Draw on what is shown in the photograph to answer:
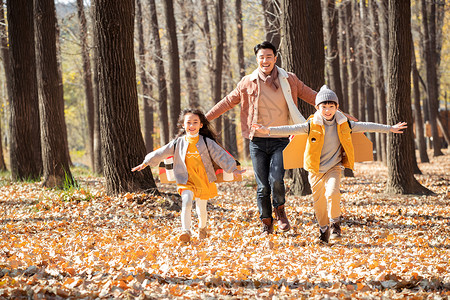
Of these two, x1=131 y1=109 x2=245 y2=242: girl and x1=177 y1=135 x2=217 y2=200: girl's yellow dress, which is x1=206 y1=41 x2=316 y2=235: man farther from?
x1=177 y1=135 x2=217 y2=200: girl's yellow dress

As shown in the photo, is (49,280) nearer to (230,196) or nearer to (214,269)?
(214,269)

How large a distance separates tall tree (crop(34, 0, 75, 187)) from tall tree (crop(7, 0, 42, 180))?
Answer: 2.01m

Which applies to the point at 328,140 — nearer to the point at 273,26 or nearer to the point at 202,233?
the point at 202,233

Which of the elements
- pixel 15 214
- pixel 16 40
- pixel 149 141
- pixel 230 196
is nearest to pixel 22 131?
pixel 16 40

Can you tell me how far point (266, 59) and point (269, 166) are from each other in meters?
1.43

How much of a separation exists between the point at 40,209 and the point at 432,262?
673 cm

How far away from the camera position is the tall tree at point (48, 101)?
37.6 ft

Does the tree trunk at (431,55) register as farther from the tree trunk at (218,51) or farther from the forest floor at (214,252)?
the forest floor at (214,252)

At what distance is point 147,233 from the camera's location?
7.36m

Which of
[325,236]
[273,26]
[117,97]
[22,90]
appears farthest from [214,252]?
[273,26]

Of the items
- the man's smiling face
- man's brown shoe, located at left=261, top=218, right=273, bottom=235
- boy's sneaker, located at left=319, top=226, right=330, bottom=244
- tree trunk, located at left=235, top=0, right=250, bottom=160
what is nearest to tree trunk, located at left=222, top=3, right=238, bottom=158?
tree trunk, located at left=235, top=0, right=250, bottom=160

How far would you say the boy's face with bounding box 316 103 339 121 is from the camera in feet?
19.6

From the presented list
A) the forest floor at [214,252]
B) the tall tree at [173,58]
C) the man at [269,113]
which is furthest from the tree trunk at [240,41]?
the man at [269,113]

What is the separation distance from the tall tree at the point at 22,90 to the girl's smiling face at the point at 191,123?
28.3 ft
